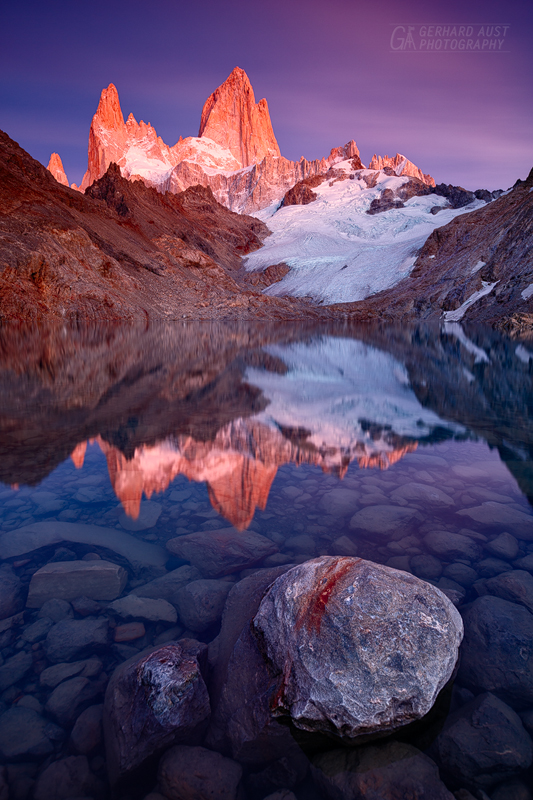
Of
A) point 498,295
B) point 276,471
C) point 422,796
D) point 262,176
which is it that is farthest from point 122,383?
point 262,176

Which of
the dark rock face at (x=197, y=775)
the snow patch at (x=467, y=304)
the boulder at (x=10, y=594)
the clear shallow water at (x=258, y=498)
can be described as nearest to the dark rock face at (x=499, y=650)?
the clear shallow water at (x=258, y=498)

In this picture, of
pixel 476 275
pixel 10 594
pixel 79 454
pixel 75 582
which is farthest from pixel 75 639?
pixel 476 275

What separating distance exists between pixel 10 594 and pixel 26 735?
1.73 metres

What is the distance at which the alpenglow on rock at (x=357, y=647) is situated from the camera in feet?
9.93

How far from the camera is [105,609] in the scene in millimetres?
4484

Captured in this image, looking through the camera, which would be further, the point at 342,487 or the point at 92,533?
the point at 342,487

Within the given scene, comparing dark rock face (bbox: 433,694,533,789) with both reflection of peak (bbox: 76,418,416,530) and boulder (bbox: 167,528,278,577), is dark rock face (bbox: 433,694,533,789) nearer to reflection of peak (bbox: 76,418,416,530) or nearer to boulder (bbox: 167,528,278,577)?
boulder (bbox: 167,528,278,577)

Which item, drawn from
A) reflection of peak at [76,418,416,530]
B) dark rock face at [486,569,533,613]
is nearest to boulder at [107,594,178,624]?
reflection of peak at [76,418,416,530]

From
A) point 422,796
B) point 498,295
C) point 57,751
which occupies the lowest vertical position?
point 57,751

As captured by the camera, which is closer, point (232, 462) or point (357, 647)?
point (357, 647)

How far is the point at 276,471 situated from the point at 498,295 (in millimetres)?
61622

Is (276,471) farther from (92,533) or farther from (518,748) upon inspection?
(518,748)

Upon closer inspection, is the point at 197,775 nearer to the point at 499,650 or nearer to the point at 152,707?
the point at 152,707

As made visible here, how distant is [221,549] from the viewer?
17.9 ft
